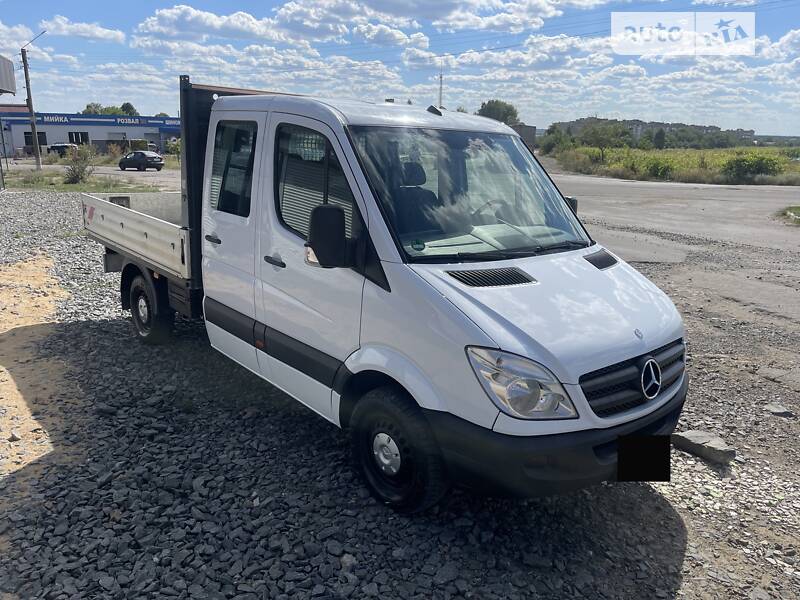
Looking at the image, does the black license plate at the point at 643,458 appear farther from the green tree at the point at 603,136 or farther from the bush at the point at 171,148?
the green tree at the point at 603,136

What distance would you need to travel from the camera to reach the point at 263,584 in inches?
123

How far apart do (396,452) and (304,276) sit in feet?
4.10

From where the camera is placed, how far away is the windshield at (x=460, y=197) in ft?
12.0

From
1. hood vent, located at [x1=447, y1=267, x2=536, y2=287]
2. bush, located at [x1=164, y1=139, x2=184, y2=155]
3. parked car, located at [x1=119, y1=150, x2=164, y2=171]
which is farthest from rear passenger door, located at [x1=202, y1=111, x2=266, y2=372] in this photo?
bush, located at [x1=164, y1=139, x2=184, y2=155]

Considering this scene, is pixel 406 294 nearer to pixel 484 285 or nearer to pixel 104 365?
pixel 484 285

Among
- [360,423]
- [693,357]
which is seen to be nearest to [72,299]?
[360,423]

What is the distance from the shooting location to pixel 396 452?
359 centimetres

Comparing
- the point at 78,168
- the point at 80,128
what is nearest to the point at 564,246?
the point at 78,168

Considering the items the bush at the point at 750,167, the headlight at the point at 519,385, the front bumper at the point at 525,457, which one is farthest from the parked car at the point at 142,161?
the headlight at the point at 519,385

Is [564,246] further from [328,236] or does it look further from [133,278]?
[133,278]

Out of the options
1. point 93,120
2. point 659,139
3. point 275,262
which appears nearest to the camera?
point 275,262

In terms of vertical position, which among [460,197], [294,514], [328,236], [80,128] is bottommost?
[294,514]

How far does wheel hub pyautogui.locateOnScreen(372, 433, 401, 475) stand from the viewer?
360 centimetres

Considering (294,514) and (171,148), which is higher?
(171,148)
